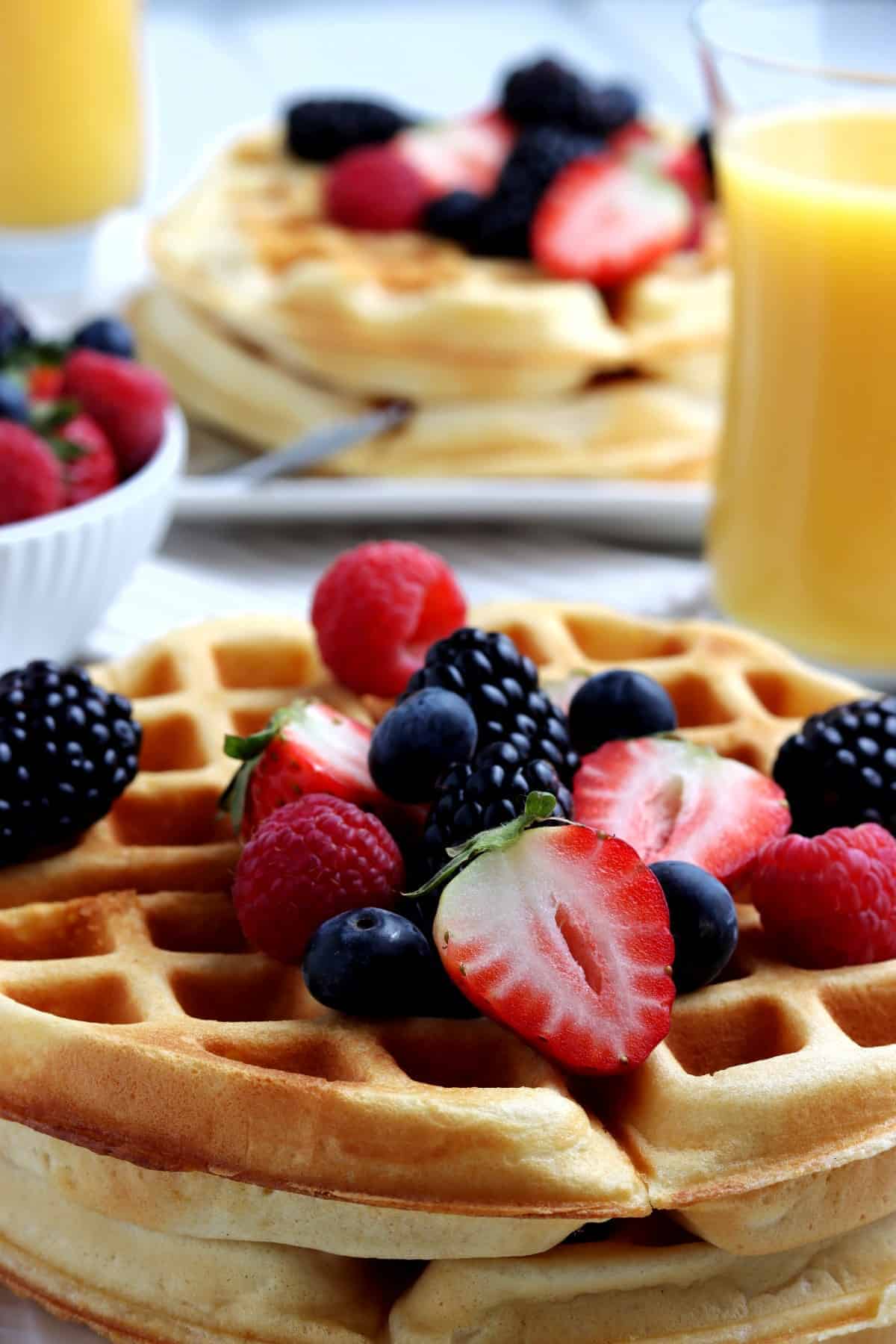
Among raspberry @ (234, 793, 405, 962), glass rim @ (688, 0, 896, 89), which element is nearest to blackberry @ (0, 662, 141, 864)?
raspberry @ (234, 793, 405, 962)

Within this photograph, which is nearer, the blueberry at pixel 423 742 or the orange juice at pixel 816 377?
the blueberry at pixel 423 742

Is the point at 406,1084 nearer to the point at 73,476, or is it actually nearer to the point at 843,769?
the point at 843,769

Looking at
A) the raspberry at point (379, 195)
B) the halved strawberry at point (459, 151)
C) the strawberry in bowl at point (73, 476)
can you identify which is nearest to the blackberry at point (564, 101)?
the halved strawberry at point (459, 151)

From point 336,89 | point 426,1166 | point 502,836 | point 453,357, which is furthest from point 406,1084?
point 336,89

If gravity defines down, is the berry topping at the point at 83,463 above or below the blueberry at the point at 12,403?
below

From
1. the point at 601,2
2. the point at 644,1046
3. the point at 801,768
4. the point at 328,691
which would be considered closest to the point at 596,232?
the point at 328,691

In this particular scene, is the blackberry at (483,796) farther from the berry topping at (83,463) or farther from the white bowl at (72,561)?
the berry topping at (83,463)
